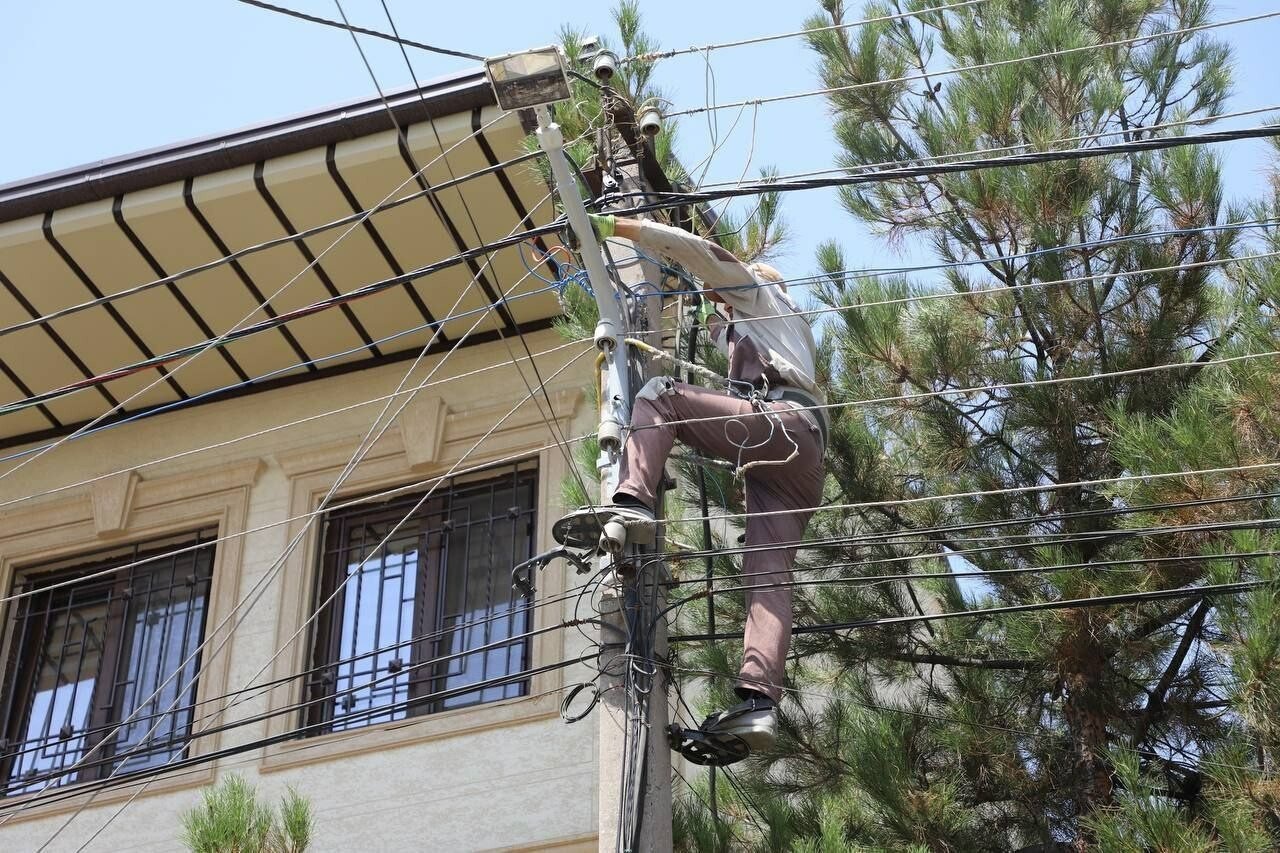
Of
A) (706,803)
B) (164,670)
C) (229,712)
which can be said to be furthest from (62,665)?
(706,803)

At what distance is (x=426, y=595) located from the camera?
10.3 m

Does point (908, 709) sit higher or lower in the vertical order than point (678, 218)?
lower

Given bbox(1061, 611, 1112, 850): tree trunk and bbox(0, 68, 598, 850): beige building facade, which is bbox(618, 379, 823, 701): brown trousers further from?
bbox(0, 68, 598, 850): beige building facade

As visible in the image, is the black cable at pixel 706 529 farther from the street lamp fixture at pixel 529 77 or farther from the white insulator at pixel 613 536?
the street lamp fixture at pixel 529 77

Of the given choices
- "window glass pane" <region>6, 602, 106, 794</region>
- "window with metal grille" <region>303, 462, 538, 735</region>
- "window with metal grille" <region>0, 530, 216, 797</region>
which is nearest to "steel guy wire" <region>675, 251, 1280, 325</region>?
"window with metal grille" <region>303, 462, 538, 735</region>

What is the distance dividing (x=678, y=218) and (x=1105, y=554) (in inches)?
91.1

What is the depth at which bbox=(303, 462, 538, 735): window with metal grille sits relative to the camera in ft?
32.7

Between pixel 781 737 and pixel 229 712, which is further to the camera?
pixel 229 712

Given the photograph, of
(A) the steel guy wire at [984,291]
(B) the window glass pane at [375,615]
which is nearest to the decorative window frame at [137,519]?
(B) the window glass pane at [375,615]

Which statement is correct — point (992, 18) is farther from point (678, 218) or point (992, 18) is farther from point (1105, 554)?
point (1105, 554)

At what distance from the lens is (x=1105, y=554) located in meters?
7.34

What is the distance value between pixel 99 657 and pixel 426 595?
2361 millimetres

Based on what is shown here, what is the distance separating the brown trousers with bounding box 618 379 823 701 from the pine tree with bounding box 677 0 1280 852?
1.42 feet

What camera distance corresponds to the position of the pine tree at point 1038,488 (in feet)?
22.3
